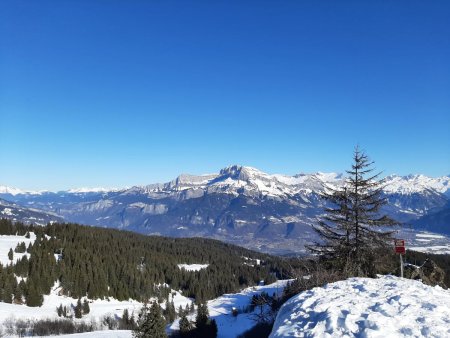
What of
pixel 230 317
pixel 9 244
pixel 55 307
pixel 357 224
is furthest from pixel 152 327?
pixel 9 244

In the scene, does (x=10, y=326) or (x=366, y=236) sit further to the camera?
(x=10, y=326)

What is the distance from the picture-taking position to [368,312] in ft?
50.8

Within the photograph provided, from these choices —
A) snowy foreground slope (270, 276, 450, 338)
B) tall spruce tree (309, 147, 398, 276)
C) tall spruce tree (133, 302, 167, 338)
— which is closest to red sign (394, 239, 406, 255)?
snowy foreground slope (270, 276, 450, 338)

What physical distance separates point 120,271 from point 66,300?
42386mm

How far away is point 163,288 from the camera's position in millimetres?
171625

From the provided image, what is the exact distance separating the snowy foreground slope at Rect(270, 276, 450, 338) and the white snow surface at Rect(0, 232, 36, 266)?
12490 centimetres

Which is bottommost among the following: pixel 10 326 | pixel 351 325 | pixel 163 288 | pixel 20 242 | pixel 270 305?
pixel 163 288

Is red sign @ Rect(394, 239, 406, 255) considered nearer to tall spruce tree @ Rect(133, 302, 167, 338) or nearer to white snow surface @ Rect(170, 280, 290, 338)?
white snow surface @ Rect(170, 280, 290, 338)

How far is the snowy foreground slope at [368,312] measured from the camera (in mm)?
13953

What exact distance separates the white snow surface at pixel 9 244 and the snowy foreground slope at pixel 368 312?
125 m

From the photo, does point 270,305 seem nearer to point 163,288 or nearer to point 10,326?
point 10,326

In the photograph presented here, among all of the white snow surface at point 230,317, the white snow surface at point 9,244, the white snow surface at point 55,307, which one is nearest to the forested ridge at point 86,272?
the white snow surface at point 9,244

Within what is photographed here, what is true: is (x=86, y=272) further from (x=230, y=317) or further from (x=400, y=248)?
(x=400, y=248)

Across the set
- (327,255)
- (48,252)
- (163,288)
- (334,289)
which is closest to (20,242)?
(48,252)
